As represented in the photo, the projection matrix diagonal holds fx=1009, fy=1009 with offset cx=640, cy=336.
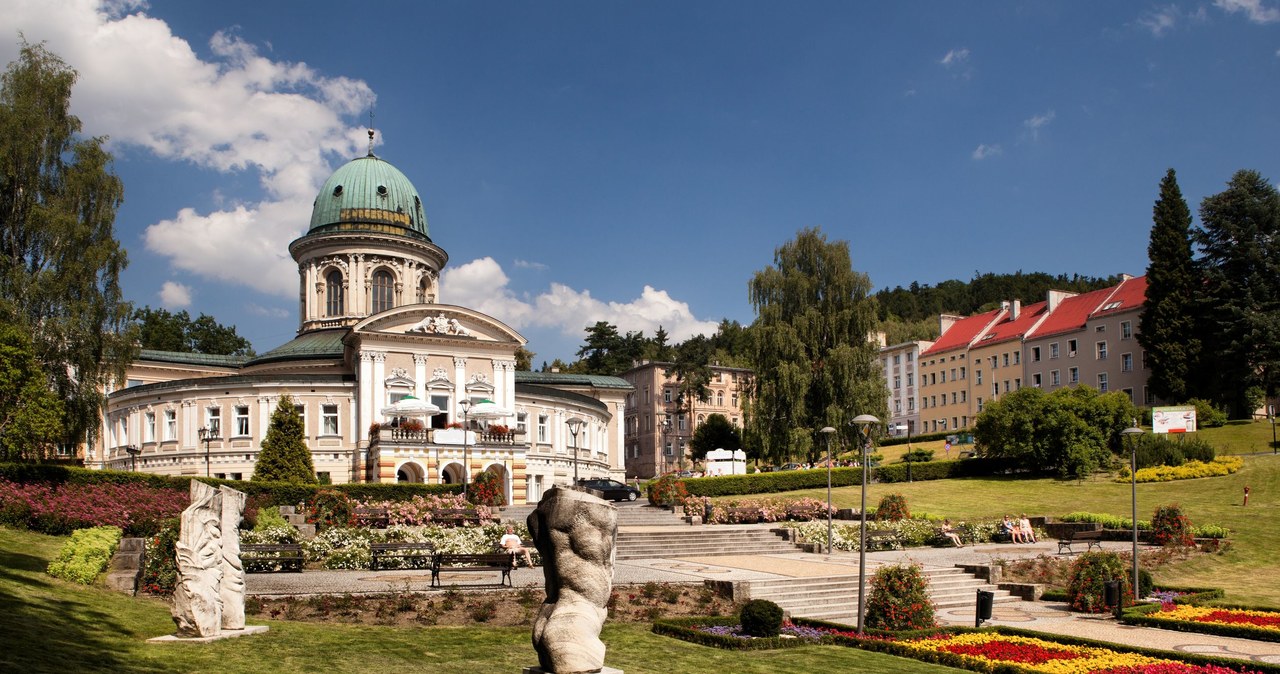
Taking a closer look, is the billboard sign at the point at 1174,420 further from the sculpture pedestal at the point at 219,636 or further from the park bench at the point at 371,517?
the sculpture pedestal at the point at 219,636

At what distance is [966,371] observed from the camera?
8912 centimetres

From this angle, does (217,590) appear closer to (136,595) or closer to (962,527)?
(136,595)

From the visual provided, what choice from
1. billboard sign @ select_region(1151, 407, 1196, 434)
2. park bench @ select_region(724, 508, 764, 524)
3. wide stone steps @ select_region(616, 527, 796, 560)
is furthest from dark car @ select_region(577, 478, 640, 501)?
billboard sign @ select_region(1151, 407, 1196, 434)

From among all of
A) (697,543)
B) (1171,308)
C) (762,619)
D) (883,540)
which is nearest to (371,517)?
(697,543)

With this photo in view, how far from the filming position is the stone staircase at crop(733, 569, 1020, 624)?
2133cm

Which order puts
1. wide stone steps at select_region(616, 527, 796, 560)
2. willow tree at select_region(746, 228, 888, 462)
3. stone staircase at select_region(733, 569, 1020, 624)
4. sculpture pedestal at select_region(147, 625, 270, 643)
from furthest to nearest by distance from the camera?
willow tree at select_region(746, 228, 888, 462)
wide stone steps at select_region(616, 527, 796, 560)
stone staircase at select_region(733, 569, 1020, 624)
sculpture pedestal at select_region(147, 625, 270, 643)

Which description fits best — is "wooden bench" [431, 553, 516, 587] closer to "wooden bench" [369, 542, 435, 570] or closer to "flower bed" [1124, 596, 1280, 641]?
"wooden bench" [369, 542, 435, 570]

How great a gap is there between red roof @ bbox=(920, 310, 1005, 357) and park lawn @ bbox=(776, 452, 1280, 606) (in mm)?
40005

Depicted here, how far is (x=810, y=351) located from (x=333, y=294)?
30078 millimetres

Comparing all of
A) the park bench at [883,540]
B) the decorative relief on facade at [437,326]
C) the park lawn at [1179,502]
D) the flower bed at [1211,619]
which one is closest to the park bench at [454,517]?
the park bench at [883,540]

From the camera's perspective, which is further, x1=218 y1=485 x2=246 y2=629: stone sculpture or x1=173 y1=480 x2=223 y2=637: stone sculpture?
x1=218 y1=485 x2=246 y2=629: stone sculpture

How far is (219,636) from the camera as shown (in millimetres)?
14633

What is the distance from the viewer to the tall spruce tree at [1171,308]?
65.4 m

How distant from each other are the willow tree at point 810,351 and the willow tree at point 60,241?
31.8 meters
